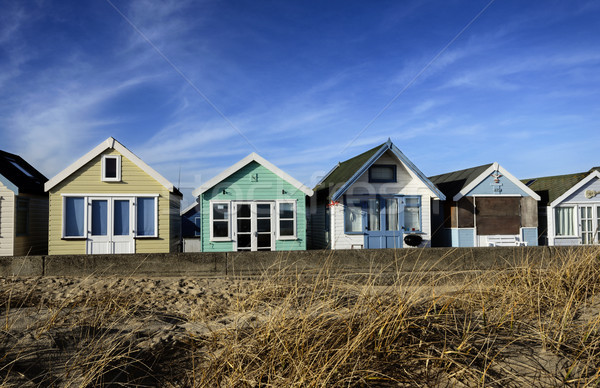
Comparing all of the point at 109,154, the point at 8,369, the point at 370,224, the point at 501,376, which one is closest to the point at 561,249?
the point at 370,224

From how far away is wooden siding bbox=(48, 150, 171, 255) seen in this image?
1473 cm

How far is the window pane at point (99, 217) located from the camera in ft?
49.2

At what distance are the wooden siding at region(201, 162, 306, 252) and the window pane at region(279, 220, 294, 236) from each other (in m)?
0.24

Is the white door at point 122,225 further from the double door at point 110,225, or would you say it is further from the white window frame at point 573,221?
the white window frame at point 573,221

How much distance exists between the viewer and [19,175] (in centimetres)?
1623

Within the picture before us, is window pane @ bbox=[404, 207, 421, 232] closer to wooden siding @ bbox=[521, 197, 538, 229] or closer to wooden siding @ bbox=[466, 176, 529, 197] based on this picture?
wooden siding @ bbox=[466, 176, 529, 197]

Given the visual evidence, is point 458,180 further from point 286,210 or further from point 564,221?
Result: point 286,210

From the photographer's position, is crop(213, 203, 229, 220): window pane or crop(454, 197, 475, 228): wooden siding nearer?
crop(213, 203, 229, 220): window pane

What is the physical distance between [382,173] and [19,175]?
14734mm

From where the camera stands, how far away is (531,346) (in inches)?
156

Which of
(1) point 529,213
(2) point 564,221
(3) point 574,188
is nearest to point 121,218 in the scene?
(1) point 529,213

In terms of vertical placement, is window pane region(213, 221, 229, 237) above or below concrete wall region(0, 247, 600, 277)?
above

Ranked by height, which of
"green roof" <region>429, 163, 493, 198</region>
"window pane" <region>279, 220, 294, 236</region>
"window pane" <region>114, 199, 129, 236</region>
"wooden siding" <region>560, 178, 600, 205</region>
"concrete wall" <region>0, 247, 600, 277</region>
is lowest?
"concrete wall" <region>0, 247, 600, 277</region>

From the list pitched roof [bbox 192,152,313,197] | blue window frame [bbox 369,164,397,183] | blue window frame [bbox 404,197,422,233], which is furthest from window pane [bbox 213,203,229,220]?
blue window frame [bbox 404,197,422,233]
